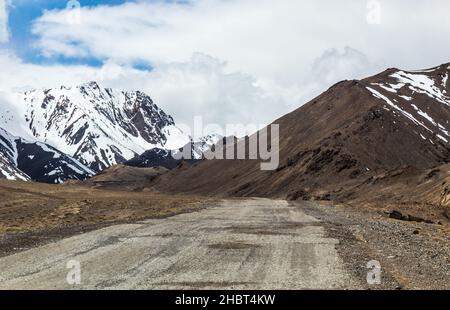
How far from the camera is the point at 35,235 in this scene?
76.0 feet

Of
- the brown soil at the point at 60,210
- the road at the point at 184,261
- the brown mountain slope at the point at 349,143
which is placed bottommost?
the road at the point at 184,261

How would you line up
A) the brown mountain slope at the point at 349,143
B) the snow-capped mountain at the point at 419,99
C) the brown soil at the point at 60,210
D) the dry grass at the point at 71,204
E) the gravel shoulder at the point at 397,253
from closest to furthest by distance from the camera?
the gravel shoulder at the point at 397,253
the brown soil at the point at 60,210
the dry grass at the point at 71,204
the brown mountain slope at the point at 349,143
the snow-capped mountain at the point at 419,99

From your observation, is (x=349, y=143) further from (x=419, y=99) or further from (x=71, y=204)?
(x=71, y=204)

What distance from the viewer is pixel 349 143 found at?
454 ft

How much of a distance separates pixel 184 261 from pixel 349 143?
126 meters

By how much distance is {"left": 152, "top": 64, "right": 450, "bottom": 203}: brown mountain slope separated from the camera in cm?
12938

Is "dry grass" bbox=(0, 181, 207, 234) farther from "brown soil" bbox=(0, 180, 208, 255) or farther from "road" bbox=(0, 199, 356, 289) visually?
"road" bbox=(0, 199, 356, 289)

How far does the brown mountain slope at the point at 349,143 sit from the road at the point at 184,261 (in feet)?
261

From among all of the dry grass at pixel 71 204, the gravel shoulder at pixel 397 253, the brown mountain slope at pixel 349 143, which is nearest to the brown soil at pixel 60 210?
the dry grass at pixel 71 204

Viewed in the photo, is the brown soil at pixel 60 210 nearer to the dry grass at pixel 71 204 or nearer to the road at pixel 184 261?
the dry grass at pixel 71 204

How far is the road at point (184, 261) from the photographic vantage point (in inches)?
504
